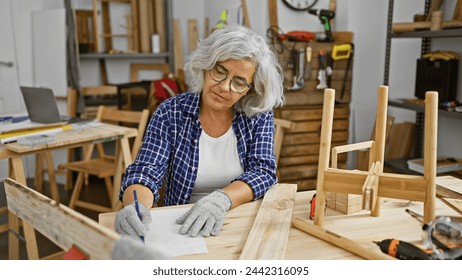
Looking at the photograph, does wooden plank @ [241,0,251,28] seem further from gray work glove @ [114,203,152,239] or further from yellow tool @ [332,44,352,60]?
gray work glove @ [114,203,152,239]

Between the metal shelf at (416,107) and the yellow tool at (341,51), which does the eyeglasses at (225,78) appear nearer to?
the metal shelf at (416,107)

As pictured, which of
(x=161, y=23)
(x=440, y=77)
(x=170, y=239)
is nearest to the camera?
(x=170, y=239)

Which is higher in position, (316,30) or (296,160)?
(316,30)

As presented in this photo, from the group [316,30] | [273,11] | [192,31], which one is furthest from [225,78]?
[192,31]

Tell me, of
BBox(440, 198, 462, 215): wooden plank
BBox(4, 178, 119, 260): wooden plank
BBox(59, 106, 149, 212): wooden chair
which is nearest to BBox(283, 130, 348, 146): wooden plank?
BBox(59, 106, 149, 212): wooden chair

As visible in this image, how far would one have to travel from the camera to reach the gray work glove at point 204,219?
1140 mm

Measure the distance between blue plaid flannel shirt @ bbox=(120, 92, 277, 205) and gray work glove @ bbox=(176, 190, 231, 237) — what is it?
363 millimetres

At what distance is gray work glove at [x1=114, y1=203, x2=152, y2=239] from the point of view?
1.11 m

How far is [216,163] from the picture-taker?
1744 mm

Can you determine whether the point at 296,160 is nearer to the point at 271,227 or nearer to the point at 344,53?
Result: the point at 344,53

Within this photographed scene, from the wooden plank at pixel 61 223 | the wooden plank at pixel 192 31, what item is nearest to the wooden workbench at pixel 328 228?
the wooden plank at pixel 61 223

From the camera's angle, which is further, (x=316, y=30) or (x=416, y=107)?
(x=316, y=30)

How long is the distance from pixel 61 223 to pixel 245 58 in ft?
3.04
